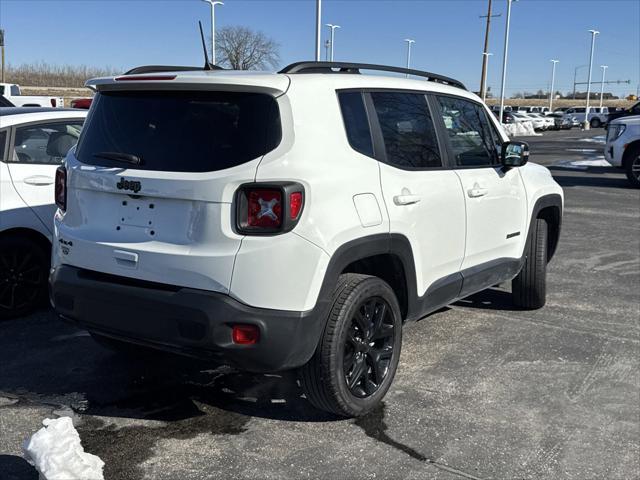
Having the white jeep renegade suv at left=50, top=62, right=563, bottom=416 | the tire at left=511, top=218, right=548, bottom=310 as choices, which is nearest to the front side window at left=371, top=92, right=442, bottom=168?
the white jeep renegade suv at left=50, top=62, right=563, bottom=416

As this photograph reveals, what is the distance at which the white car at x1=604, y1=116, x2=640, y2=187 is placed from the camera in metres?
14.6

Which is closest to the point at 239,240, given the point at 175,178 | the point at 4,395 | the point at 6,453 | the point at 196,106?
the point at 175,178

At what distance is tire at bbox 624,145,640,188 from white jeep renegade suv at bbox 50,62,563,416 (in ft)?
40.4

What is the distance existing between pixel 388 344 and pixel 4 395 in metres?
2.32

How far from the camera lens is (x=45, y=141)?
5.67 metres

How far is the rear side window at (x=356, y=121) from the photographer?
11.9 feet

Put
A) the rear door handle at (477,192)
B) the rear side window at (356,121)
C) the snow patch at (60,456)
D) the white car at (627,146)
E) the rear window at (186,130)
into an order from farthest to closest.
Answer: the white car at (627,146)
the rear door handle at (477,192)
the rear side window at (356,121)
the rear window at (186,130)
the snow patch at (60,456)

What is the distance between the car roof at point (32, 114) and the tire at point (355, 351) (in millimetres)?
3426

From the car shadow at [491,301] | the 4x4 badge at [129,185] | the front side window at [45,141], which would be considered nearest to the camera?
the 4x4 badge at [129,185]

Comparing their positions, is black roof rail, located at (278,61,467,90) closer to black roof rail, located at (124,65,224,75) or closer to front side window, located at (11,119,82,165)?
black roof rail, located at (124,65,224,75)

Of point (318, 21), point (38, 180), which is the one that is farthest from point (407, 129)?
point (318, 21)

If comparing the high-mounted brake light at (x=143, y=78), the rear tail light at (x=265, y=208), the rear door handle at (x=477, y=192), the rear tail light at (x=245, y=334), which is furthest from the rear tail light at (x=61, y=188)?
the rear door handle at (x=477, y=192)

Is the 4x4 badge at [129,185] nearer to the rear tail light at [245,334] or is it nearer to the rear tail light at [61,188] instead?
the rear tail light at [61,188]

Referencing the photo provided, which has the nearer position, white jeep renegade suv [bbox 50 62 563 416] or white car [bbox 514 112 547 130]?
white jeep renegade suv [bbox 50 62 563 416]
